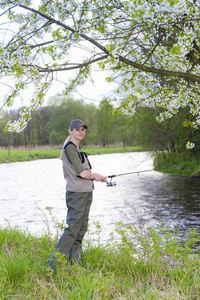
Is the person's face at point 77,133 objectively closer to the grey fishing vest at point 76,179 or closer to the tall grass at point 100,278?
the grey fishing vest at point 76,179

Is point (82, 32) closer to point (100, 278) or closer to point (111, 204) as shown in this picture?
point (100, 278)

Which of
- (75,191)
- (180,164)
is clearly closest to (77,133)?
(75,191)

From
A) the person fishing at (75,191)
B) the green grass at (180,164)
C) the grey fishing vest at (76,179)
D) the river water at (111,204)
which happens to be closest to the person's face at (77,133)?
the person fishing at (75,191)

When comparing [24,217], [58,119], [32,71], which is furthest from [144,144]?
[58,119]

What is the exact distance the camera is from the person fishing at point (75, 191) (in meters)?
4.12

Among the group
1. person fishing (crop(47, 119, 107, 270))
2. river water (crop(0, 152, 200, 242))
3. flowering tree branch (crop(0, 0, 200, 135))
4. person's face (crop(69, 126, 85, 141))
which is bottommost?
river water (crop(0, 152, 200, 242))

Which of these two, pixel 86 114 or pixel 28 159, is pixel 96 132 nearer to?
pixel 86 114

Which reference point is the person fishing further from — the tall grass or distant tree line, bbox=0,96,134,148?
distant tree line, bbox=0,96,134,148

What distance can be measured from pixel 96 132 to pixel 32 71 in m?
73.1

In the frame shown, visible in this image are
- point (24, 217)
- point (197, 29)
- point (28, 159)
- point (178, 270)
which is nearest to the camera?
point (178, 270)

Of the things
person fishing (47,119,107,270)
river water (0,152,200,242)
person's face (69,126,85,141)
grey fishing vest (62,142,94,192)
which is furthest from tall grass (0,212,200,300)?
river water (0,152,200,242)

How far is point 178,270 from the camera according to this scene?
4.20m

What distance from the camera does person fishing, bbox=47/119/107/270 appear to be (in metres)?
4.12

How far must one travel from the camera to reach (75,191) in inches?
163
